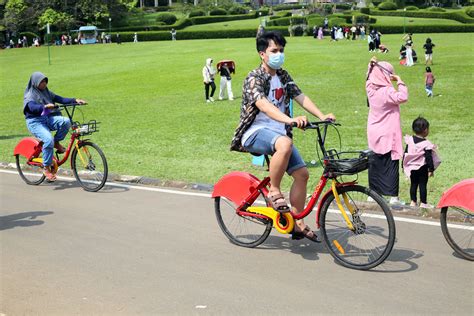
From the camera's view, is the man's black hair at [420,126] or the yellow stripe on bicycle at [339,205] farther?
the man's black hair at [420,126]

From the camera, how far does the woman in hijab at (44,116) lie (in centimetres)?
1027

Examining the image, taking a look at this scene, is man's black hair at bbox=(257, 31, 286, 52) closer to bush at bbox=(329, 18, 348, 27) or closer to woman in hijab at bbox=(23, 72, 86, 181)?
woman in hijab at bbox=(23, 72, 86, 181)

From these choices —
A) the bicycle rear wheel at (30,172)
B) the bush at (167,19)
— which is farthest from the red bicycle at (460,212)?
the bush at (167,19)

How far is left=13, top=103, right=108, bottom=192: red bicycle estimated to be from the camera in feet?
32.7

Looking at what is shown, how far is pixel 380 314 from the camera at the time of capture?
5.11 metres

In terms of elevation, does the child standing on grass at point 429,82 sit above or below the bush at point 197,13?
below

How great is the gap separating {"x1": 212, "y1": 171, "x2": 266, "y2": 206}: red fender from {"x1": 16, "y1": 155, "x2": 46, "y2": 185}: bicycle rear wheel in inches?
181

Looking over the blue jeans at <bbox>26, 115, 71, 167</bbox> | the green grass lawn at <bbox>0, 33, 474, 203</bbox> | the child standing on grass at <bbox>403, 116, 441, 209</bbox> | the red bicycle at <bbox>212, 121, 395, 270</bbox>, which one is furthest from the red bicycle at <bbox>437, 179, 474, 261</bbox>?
the blue jeans at <bbox>26, 115, 71, 167</bbox>

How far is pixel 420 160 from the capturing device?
8.44m

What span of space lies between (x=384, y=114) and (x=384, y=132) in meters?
0.24

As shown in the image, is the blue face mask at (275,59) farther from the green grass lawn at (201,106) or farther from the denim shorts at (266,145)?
the green grass lawn at (201,106)

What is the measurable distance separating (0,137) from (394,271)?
1314cm

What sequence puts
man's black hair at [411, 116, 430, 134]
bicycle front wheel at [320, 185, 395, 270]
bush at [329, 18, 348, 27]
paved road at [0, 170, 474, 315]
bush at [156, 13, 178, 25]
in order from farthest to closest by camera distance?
bush at [156, 13, 178, 25] < bush at [329, 18, 348, 27] < man's black hair at [411, 116, 430, 134] < bicycle front wheel at [320, 185, 395, 270] < paved road at [0, 170, 474, 315]

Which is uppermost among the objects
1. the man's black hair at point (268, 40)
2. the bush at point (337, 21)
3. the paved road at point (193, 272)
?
the man's black hair at point (268, 40)
